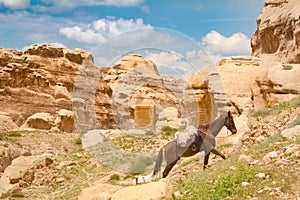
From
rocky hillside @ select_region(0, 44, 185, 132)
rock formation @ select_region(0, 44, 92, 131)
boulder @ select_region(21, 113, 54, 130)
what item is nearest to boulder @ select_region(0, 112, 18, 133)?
rocky hillside @ select_region(0, 44, 185, 132)

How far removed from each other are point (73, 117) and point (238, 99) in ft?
110

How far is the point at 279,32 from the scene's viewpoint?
34656mm

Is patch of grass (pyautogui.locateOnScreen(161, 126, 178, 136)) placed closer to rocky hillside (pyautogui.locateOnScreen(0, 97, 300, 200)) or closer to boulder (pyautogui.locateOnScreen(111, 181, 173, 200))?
rocky hillside (pyautogui.locateOnScreen(0, 97, 300, 200))

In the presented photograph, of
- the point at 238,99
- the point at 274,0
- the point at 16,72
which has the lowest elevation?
the point at 238,99

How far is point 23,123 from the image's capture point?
4597 centimetres

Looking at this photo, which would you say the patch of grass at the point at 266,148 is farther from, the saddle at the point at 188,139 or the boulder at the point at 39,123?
the boulder at the point at 39,123

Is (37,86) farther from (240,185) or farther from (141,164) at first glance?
(240,185)

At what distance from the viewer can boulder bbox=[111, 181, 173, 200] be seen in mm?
5477

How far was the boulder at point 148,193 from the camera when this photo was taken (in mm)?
5477

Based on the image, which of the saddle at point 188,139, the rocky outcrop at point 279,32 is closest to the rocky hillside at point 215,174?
the saddle at point 188,139

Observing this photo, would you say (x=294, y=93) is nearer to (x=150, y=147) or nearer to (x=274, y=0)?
(x=150, y=147)

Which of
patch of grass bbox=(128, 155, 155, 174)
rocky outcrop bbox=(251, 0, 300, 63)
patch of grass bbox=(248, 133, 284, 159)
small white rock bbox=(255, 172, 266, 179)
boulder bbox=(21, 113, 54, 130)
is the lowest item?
patch of grass bbox=(128, 155, 155, 174)

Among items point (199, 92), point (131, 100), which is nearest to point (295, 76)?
point (199, 92)

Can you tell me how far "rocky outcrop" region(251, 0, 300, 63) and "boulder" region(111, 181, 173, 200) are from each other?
2792cm
